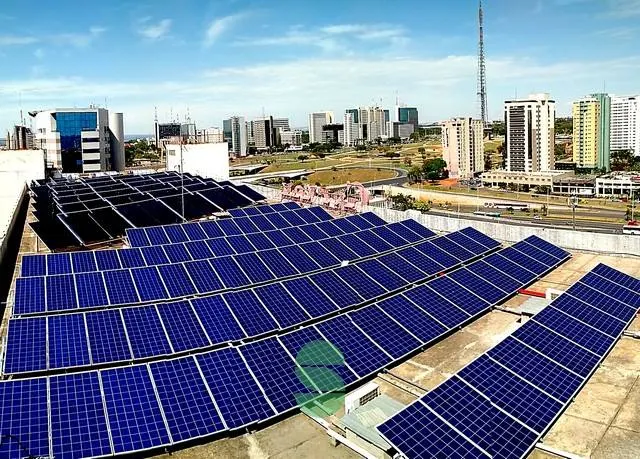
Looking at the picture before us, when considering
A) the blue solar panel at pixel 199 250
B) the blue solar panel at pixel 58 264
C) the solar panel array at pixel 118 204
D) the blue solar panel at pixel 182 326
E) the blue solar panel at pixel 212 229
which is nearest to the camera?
the blue solar panel at pixel 182 326

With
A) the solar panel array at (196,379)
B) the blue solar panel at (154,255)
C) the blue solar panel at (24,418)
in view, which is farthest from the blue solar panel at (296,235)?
the blue solar panel at (24,418)

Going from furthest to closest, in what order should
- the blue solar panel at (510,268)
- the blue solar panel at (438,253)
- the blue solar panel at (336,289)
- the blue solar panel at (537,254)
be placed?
the blue solar panel at (537,254) → the blue solar panel at (438,253) → the blue solar panel at (510,268) → the blue solar panel at (336,289)

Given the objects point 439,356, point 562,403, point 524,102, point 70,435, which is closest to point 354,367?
point 439,356

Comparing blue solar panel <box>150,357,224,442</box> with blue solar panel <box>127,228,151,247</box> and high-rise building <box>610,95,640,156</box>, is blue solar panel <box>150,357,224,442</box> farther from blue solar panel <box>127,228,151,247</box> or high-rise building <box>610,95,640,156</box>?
high-rise building <box>610,95,640,156</box>

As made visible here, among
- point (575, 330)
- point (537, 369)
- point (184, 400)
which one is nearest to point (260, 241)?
point (184, 400)

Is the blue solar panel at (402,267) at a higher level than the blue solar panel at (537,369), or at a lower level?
higher

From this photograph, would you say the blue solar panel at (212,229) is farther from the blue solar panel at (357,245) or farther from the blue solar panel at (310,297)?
the blue solar panel at (310,297)

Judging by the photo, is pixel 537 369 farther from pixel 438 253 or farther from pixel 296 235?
pixel 296 235

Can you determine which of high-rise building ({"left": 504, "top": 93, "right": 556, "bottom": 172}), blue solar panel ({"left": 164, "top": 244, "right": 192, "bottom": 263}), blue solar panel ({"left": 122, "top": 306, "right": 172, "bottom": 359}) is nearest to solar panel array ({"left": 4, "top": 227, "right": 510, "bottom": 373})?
blue solar panel ({"left": 122, "top": 306, "right": 172, "bottom": 359})
